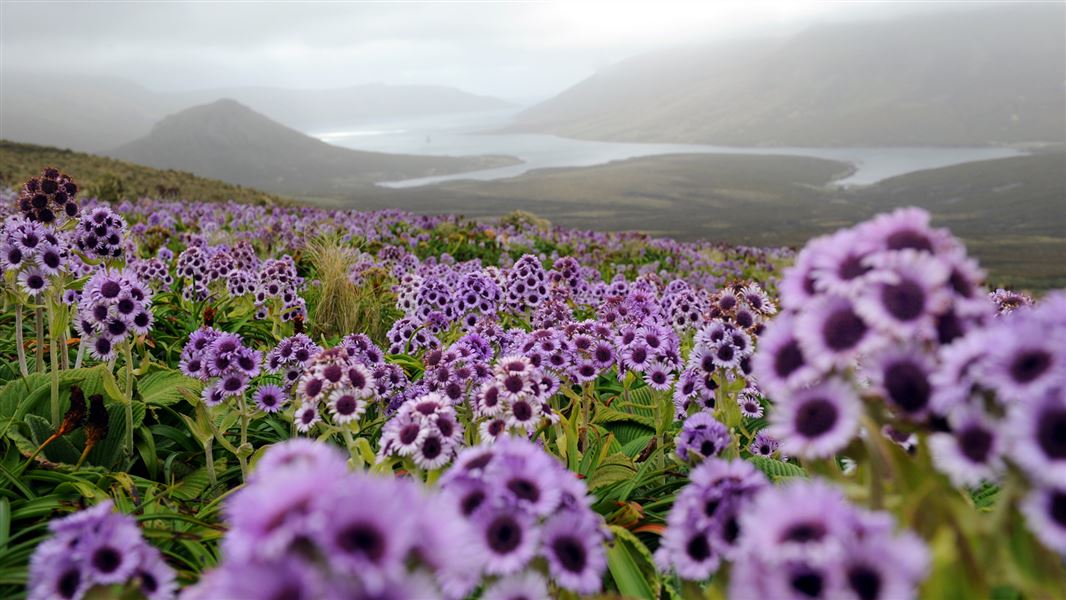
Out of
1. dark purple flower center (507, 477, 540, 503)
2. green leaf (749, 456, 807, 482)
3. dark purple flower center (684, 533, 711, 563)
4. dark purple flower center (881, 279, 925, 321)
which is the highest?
dark purple flower center (881, 279, 925, 321)

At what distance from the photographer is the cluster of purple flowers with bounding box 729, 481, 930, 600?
1.19 m

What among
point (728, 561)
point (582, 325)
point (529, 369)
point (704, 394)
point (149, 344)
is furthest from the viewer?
point (149, 344)

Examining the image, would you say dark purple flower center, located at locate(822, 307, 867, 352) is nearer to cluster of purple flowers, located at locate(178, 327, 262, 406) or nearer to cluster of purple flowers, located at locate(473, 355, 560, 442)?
cluster of purple flowers, located at locate(473, 355, 560, 442)

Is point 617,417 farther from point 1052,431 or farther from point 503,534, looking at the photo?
point 1052,431

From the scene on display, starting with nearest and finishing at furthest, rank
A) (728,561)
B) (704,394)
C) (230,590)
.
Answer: (230,590)
(728,561)
(704,394)

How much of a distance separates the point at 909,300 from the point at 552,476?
0.94 meters

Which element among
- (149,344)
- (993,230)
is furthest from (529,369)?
(993,230)

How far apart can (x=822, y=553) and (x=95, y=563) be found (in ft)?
5.68

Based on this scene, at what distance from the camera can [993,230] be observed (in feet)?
443

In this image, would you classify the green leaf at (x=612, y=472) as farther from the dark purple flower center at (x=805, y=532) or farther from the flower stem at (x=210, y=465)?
the dark purple flower center at (x=805, y=532)

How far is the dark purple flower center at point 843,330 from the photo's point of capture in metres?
1.51

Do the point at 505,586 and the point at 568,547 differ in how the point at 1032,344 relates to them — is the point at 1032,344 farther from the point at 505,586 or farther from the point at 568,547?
the point at 505,586

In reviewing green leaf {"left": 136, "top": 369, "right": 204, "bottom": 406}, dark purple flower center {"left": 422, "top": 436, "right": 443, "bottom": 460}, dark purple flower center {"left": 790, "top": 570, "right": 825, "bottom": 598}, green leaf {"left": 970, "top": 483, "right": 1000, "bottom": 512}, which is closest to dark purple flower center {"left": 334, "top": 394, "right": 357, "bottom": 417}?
dark purple flower center {"left": 422, "top": 436, "right": 443, "bottom": 460}

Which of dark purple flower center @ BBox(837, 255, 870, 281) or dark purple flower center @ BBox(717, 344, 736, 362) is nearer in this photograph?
dark purple flower center @ BBox(837, 255, 870, 281)
